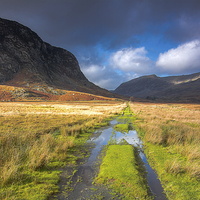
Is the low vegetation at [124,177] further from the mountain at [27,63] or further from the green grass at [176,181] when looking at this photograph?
the mountain at [27,63]

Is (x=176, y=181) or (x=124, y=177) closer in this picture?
(x=176, y=181)

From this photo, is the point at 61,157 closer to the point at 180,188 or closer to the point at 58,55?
the point at 180,188

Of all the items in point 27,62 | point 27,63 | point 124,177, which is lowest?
point 124,177

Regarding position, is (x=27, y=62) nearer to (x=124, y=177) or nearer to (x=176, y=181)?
(x=124, y=177)

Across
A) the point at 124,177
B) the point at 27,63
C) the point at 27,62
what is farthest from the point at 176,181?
the point at 27,62

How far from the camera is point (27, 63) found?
413 ft

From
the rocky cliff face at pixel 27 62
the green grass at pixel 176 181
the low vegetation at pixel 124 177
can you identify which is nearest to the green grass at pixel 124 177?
the low vegetation at pixel 124 177

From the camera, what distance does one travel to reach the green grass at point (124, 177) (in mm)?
4471

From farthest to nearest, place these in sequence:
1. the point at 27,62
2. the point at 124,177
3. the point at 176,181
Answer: the point at 27,62, the point at 124,177, the point at 176,181

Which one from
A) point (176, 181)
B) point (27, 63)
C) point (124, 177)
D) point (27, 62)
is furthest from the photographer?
point (27, 62)

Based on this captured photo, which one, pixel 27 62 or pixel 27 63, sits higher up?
pixel 27 62

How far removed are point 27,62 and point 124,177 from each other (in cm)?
14835

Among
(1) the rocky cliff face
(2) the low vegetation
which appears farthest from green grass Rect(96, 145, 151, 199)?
(1) the rocky cliff face

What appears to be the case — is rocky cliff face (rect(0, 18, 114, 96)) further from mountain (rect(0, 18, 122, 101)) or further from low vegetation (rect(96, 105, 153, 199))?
low vegetation (rect(96, 105, 153, 199))
